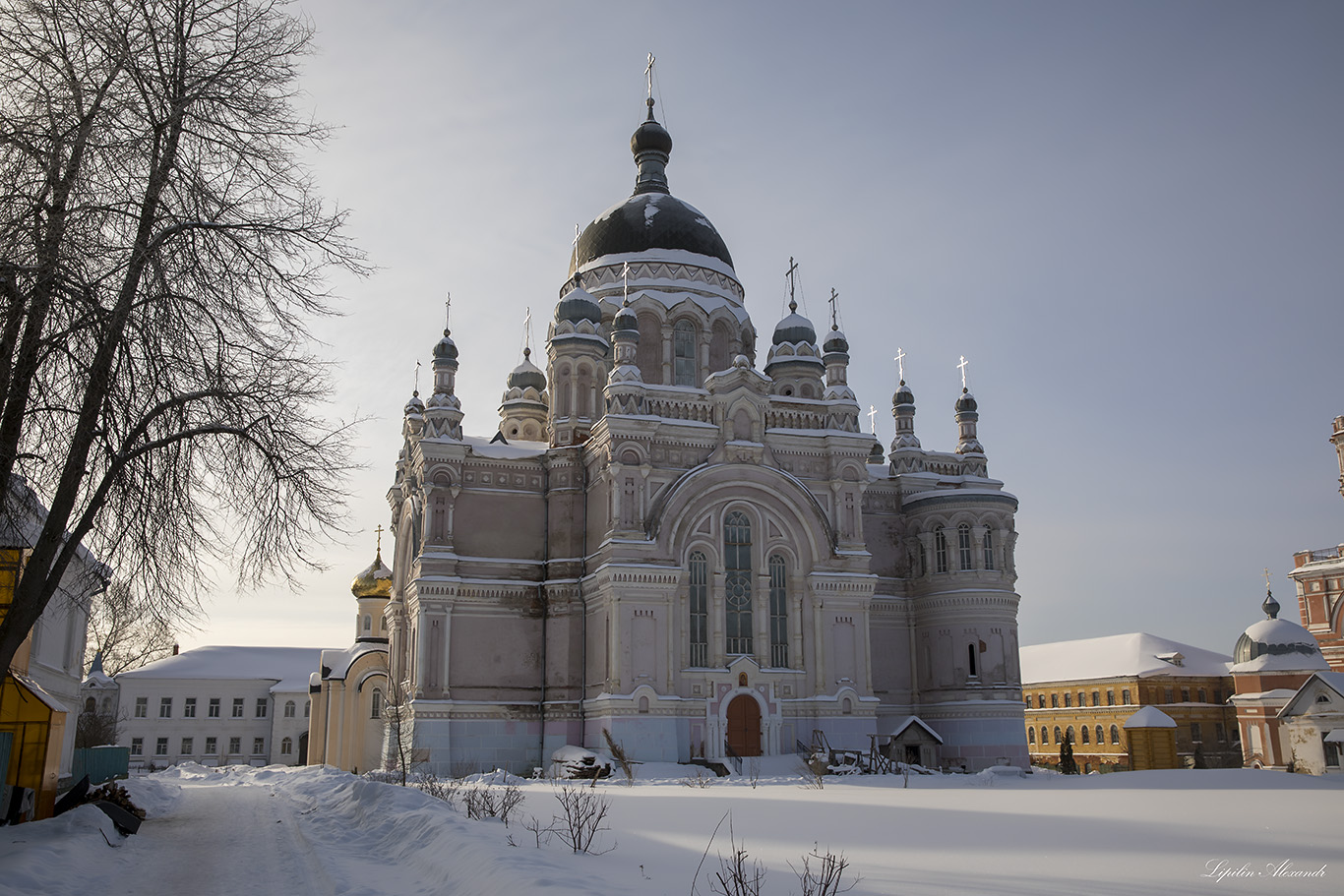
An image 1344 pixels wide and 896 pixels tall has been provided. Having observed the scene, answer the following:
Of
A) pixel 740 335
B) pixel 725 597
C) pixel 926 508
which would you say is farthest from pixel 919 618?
pixel 740 335

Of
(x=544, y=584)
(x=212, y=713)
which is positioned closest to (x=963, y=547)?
(x=544, y=584)

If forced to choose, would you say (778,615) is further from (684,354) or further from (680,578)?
(684,354)

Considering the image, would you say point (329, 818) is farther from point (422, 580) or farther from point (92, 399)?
point (422, 580)

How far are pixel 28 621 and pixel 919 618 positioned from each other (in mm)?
30002

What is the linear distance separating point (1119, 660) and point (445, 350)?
43.9 m

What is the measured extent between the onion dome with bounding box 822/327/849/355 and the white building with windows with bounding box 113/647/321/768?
36444 millimetres

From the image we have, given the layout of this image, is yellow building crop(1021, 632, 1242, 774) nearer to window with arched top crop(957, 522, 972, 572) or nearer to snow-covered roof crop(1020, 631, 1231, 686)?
snow-covered roof crop(1020, 631, 1231, 686)

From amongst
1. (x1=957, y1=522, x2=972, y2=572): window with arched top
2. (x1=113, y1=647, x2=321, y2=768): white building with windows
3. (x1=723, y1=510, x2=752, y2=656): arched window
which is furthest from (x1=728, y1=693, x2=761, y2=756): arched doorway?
(x1=113, y1=647, x2=321, y2=768): white building with windows

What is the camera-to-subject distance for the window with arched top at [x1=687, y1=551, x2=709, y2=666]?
102 ft

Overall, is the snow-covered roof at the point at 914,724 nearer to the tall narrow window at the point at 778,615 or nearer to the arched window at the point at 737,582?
the tall narrow window at the point at 778,615

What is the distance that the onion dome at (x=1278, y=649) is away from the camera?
40250mm

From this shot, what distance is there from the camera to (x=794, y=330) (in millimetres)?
39125

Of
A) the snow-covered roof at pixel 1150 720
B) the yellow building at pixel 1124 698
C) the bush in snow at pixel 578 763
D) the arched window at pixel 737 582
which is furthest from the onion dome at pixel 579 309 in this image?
the yellow building at pixel 1124 698

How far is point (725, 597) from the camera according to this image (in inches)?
1242
